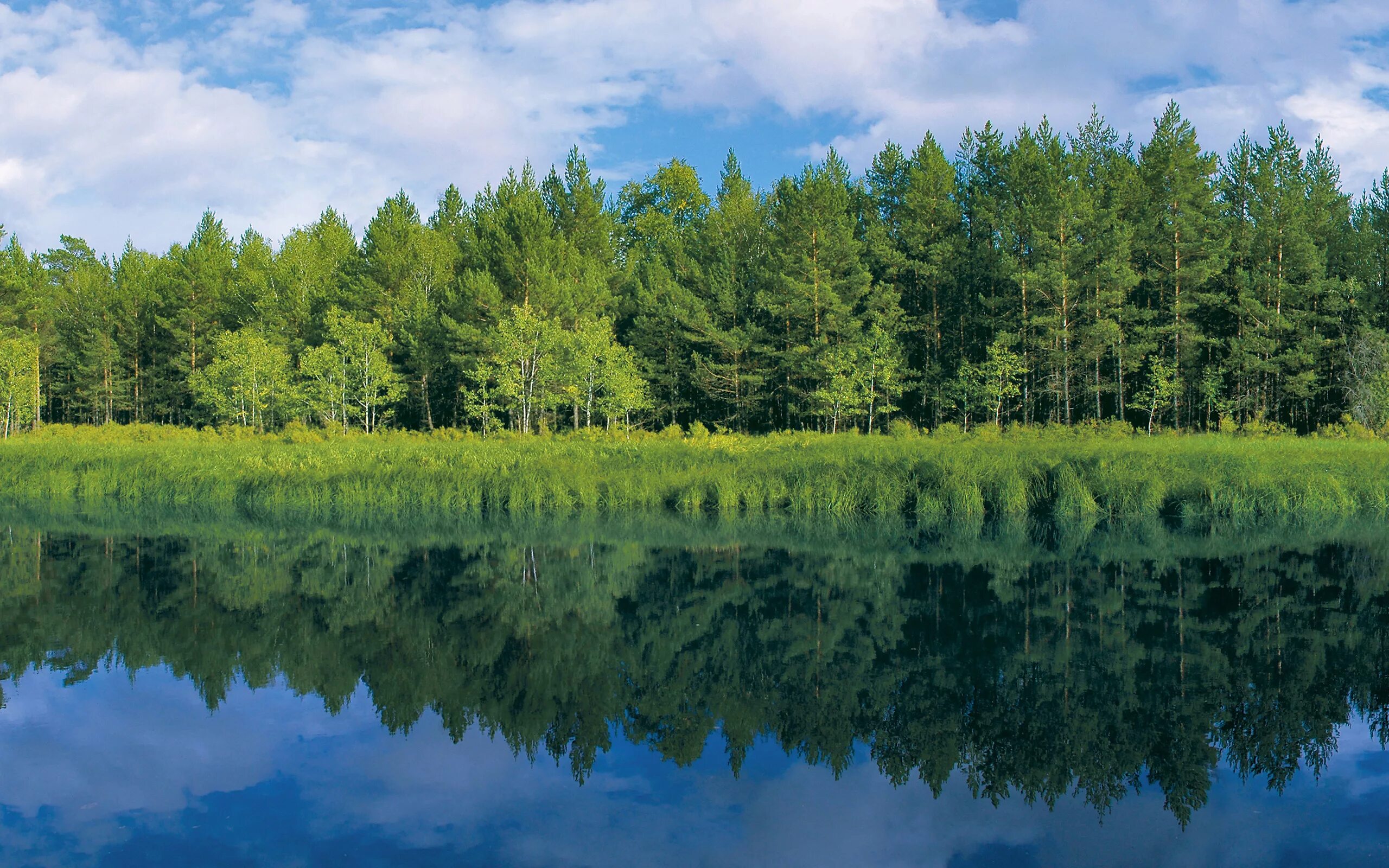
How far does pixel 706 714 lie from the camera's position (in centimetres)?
860

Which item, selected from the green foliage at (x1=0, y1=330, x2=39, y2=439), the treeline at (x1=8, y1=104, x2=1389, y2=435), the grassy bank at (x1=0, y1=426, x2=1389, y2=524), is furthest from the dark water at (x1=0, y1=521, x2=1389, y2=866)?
the green foliage at (x1=0, y1=330, x2=39, y2=439)

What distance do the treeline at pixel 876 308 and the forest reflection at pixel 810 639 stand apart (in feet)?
75.8

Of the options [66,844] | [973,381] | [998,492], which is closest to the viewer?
[66,844]

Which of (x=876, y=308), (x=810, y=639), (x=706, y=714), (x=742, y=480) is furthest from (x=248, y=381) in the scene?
(x=706, y=714)

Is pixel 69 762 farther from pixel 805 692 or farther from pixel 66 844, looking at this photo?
pixel 805 692

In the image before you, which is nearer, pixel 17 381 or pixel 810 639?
pixel 810 639

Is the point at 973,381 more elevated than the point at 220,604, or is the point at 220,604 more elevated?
the point at 973,381

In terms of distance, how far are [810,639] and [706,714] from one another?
2.62 meters

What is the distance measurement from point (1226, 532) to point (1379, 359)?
2471 cm

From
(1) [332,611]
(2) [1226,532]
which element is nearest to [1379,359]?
(2) [1226,532]

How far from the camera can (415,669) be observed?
9875 mm

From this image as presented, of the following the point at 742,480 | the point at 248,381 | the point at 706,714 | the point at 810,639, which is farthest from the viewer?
the point at 248,381

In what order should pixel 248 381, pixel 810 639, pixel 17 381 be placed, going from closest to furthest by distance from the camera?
pixel 810 639 < pixel 248 381 < pixel 17 381

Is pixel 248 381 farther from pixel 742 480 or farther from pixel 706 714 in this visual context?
pixel 706 714
